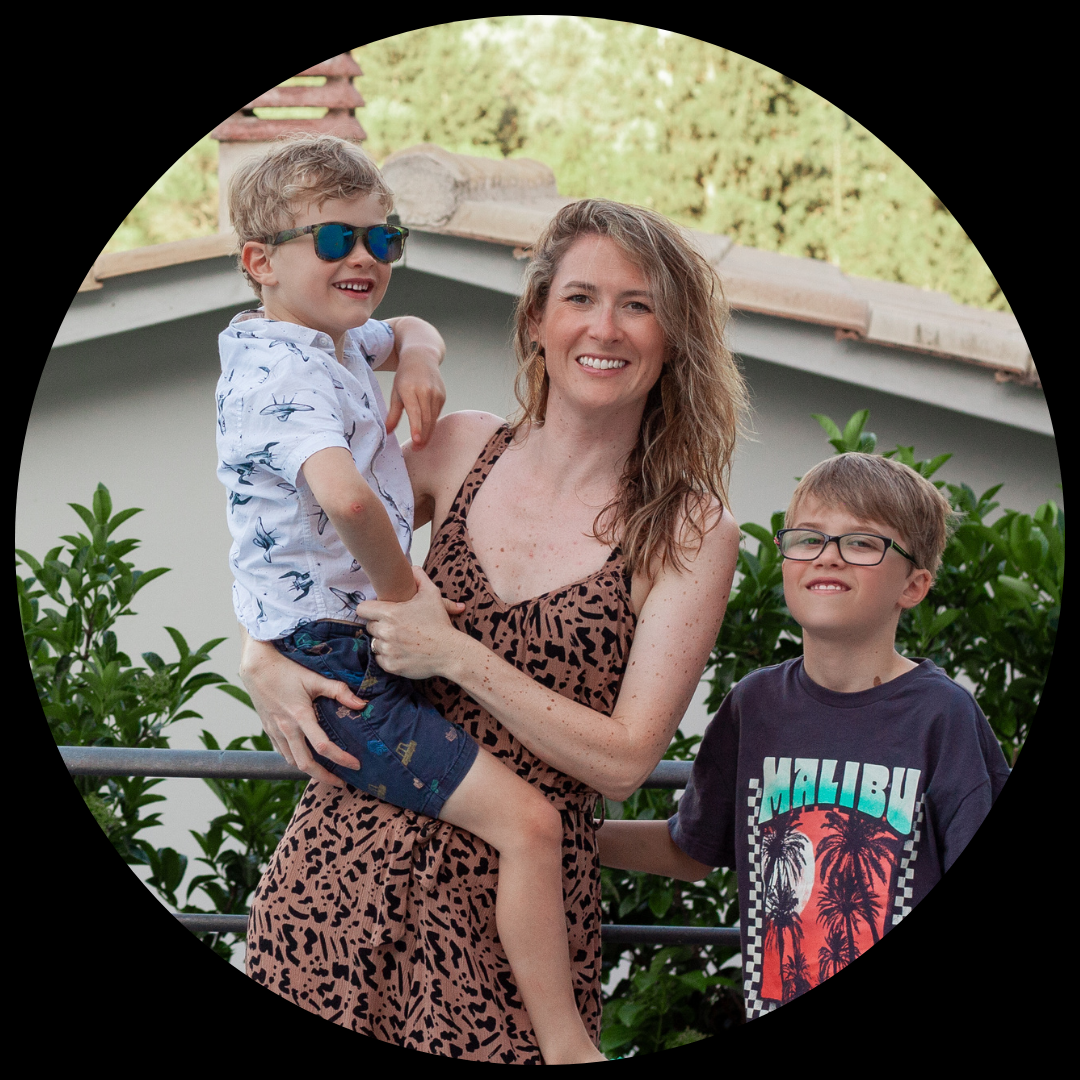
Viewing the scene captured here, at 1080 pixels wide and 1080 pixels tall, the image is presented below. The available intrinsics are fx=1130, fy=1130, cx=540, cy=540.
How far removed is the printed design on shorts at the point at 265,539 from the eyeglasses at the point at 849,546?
97cm

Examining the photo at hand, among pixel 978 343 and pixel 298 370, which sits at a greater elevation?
pixel 978 343

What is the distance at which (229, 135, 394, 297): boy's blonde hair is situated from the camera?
2.07 metres

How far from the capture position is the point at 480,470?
7.34 ft

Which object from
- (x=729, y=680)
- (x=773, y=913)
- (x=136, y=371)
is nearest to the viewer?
(x=773, y=913)

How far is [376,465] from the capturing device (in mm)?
2180

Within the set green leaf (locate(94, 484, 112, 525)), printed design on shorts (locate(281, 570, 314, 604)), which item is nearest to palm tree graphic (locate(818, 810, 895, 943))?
printed design on shorts (locate(281, 570, 314, 604))

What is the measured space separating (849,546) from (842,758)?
0.39m

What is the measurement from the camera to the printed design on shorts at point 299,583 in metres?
2.07

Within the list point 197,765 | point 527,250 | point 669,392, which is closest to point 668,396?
point 669,392

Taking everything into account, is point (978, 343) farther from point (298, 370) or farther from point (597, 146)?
point (597, 146)

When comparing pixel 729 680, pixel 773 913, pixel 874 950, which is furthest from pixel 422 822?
pixel 729 680

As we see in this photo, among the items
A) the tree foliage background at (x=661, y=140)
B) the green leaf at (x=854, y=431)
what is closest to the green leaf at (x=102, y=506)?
the green leaf at (x=854, y=431)

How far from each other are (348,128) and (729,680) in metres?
3.40

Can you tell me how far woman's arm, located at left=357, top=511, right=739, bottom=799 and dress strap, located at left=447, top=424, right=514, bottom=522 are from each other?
0.70 feet
